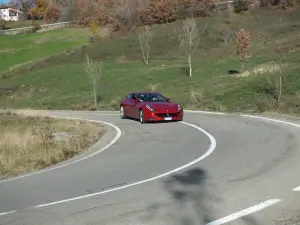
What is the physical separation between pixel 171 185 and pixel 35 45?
81319 mm

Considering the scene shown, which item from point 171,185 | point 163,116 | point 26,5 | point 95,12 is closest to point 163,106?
point 163,116

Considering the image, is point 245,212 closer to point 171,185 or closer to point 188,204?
point 188,204

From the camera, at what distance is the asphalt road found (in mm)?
6457

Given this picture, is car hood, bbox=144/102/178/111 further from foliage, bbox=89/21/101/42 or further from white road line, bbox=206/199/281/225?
foliage, bbox=89/21/101/42

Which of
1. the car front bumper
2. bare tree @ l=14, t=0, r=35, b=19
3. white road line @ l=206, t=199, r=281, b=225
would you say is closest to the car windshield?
the car front bumper

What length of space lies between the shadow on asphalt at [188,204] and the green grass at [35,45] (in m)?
62.6

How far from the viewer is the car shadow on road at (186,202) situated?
625cm

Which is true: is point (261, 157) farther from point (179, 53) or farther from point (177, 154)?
point (179, 53)

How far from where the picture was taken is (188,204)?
22.7 ft

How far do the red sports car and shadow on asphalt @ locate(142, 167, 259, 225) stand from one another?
11.4m

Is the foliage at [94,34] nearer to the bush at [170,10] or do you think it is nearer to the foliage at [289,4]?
the bush at [170,10]

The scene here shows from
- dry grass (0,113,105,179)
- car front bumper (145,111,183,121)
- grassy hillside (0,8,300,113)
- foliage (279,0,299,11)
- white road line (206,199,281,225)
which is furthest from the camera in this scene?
foliage (279,0,299,11)

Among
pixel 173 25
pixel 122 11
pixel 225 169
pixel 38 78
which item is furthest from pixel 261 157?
pixel 122 11

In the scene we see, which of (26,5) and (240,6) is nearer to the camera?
(240,6)
